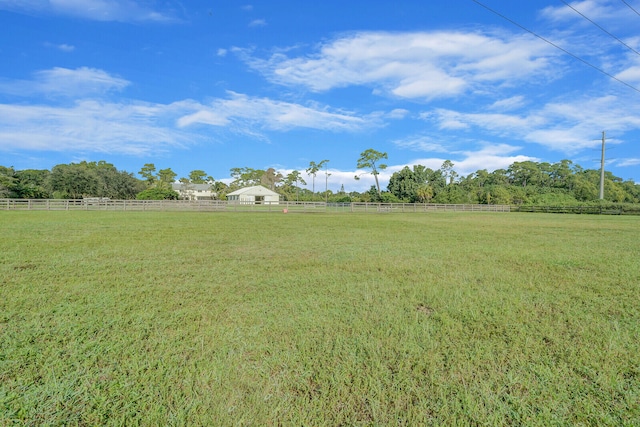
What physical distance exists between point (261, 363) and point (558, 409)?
5.91 ft

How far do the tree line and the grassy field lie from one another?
49.9m

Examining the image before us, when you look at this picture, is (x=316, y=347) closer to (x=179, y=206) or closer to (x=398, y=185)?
(x=179, y=206)

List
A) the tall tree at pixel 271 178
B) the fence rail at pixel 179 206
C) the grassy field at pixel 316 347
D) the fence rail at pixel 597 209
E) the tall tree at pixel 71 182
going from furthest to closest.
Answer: the tall tree at pixel 271 178
the tall tree at pixel 71 182
the fence rail at pixel 597 209
the fence rail at pixel 179 206
the grassy field at pixel 316 347

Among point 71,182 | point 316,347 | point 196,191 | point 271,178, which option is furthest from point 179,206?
point 196,191

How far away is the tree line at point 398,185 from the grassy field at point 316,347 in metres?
49.9

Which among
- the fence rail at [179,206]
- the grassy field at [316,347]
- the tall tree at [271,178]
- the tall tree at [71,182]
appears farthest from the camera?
the tall tree at [271,178]

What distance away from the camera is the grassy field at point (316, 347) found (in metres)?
1.83

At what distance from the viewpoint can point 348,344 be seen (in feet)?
8.50

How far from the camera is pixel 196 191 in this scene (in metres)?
91.9

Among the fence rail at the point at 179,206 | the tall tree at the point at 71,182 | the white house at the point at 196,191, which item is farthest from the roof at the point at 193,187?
the fence rail at the point at 179,206

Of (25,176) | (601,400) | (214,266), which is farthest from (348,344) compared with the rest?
(25,176)

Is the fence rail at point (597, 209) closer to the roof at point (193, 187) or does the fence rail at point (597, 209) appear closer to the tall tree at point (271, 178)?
the tall tree at point (271, 178)

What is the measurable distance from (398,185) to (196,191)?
192 feet

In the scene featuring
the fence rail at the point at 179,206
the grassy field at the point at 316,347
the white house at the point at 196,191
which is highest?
the white house at the point at 196,191
